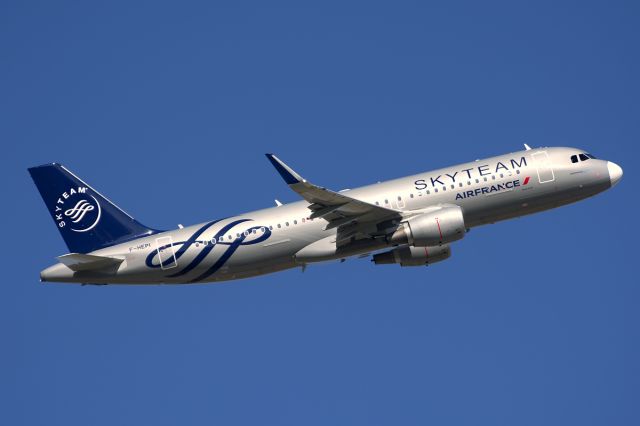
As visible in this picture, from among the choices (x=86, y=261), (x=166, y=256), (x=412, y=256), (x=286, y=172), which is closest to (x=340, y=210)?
(x=286, y=172)

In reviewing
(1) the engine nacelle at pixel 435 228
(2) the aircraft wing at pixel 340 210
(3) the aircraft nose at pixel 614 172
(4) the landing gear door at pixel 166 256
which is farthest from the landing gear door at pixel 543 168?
(4) the landing gear door at pixel 166 256

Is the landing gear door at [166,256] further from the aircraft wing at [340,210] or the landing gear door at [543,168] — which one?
the landing gear door at [543,168]

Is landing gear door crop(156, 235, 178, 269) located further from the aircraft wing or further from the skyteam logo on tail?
the aircraft wing

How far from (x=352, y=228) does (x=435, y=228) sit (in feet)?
16.8

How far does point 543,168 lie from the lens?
5822 cm

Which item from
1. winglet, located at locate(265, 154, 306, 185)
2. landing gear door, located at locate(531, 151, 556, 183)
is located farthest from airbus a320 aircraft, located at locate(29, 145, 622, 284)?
winglet, located at locate(265, 154, 306, 185)

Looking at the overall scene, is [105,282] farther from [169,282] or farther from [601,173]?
[601,173]

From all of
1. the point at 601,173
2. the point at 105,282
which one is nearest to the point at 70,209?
the point at 105,282

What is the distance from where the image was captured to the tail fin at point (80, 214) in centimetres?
5984

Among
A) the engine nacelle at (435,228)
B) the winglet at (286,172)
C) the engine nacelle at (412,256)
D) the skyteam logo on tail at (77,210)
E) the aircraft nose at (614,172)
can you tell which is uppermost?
the skyteam logo on tail at (77,210)

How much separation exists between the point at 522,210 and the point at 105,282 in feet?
86.6

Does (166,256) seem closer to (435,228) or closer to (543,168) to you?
(435,228)

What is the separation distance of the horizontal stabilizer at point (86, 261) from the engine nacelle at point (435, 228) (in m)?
17.9

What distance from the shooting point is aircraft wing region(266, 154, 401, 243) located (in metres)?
51.9
